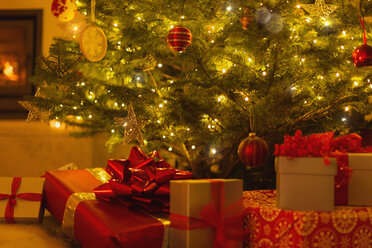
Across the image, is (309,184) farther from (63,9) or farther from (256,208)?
(63,9)

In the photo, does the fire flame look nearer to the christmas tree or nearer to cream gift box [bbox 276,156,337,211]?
the christmas tree

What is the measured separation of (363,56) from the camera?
1273 millimetres

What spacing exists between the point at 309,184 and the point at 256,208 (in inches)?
6.0

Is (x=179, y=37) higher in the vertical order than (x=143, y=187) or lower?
higher

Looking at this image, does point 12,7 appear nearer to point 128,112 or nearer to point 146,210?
point 128,112

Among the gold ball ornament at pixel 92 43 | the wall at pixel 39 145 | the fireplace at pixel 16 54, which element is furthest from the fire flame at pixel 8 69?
the gold ball ornament at pixel 92 43

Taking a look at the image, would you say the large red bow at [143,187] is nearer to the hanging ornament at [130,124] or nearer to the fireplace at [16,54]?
the hanging ornament at [130,124]

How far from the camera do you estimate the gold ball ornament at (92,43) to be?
1581mm

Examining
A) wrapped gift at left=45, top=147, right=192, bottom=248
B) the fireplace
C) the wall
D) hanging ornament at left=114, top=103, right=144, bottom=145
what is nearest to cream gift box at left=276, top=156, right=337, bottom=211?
wrapped gift at left=45, top=147, right=192, bottom=248

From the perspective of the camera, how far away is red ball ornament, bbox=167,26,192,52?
4.54 ft

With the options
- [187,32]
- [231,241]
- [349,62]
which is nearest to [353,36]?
[349,62]

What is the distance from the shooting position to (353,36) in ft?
5.04

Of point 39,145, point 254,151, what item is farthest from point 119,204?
point 39,145

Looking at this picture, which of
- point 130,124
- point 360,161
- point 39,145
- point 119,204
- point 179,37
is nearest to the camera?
point 360,161
